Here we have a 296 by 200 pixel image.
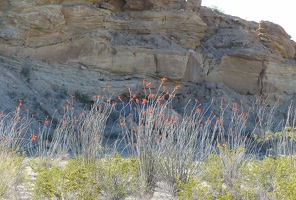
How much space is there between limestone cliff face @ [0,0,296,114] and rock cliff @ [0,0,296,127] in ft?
0.12

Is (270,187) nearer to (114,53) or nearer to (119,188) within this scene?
(119,188)

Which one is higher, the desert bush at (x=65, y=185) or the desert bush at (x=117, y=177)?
the desert bush at (x=65, y=185)

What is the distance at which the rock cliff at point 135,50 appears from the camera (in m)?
15.2

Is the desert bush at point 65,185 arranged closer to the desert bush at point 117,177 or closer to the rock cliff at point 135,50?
the desert bush at point 117,177

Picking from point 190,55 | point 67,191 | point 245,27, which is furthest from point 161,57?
point 67,191

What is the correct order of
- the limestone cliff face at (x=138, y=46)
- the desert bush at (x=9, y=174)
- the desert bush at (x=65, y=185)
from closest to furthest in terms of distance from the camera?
1. the desert bush at (x=65, y=185)
2. the desert bush at (x=9, y=174)
3. the limestone cliff face at (x=138, y=46)

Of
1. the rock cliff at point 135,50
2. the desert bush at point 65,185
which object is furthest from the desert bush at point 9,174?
the rock cliff at point 135,50

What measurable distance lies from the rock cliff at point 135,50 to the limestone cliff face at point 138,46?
36 millimetres

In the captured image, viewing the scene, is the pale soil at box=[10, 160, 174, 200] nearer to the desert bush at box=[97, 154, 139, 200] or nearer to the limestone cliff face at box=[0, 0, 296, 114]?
the desert bush at box=[97, 154, 139, 200]

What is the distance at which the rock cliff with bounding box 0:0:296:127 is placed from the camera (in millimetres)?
15164

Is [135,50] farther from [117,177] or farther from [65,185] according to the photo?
[65,185]

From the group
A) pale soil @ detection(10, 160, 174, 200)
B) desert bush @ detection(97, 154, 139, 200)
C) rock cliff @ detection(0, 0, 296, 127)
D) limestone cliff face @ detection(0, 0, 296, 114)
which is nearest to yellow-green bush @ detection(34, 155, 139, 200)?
desert bush @ detection(97, 154, 139, 200)

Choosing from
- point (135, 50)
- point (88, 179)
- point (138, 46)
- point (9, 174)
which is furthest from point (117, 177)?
point (138, 46)

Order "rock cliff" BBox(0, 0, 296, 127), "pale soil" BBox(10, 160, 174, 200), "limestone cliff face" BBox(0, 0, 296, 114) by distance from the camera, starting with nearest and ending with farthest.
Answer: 1. "pale soil" BBox(10, 160, 174, 200)
2. "rock cliff" BBox(0, 0, 296, 127)
3. "limestone cliff face" BBox(0, 0, 296, 114)
